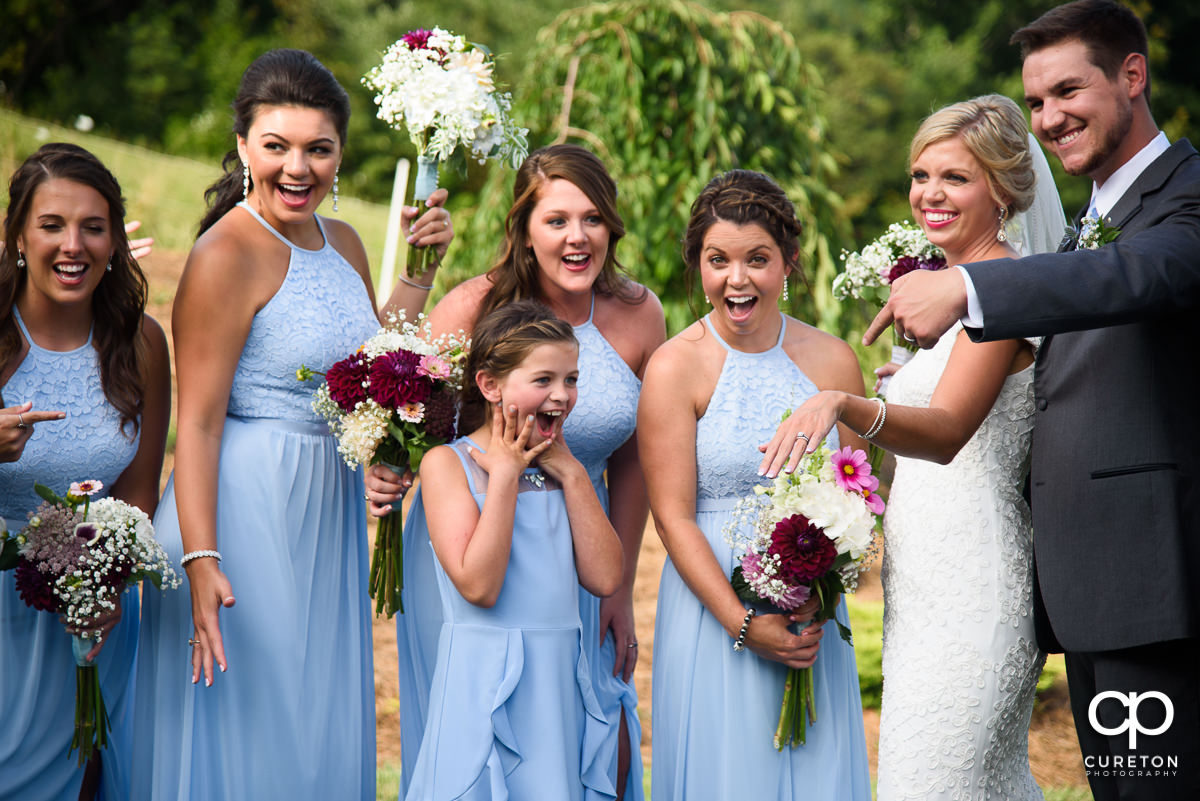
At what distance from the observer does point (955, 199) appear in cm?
364

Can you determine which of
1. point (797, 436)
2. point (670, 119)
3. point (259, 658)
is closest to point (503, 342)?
point (797, 436)

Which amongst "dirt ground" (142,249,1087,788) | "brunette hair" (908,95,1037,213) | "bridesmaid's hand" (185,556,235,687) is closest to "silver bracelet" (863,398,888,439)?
"brunette hair" (908,95,1037,213)

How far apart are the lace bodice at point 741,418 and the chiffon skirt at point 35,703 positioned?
2.16 metres

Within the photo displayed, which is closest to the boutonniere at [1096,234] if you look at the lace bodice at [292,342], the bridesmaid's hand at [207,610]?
the lace bodice at [292,342]

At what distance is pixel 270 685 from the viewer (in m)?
3.99

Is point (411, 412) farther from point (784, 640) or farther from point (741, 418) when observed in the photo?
point (784, 640)

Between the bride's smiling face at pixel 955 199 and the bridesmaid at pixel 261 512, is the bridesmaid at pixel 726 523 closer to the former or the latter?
the bride's smiling face at pixel 955 199

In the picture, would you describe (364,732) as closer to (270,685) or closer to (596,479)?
(270,685)

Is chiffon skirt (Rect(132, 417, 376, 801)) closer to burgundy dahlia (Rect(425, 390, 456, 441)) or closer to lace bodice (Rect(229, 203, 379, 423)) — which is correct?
lace bodice (Rect(229, 203, 379, 423))

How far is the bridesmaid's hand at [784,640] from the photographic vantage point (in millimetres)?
3645

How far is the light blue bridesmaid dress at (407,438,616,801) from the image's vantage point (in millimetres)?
3463

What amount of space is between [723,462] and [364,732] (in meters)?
1.70

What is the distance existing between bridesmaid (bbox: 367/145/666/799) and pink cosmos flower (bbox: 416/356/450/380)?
1.61 feet

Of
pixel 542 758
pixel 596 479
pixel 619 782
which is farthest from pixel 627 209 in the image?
pixel 542 758
